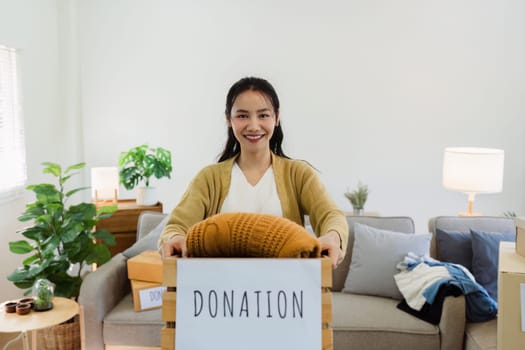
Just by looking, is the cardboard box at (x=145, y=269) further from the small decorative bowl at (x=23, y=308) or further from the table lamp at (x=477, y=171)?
the table lamp at (x=477, y=171)

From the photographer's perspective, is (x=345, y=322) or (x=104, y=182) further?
(x=104, y=182)

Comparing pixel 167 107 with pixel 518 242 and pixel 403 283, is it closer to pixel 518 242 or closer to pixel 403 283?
pixel 403 283

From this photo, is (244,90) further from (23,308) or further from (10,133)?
(10,133)

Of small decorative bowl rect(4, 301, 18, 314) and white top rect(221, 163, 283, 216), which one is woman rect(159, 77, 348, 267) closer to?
white top rect(221, 163, 283, 216)

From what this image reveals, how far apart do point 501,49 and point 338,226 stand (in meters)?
3.75

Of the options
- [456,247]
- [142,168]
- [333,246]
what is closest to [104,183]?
[142,168]

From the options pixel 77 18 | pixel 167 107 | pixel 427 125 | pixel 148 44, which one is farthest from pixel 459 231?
pixel 77 18

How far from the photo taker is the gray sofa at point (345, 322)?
253cm

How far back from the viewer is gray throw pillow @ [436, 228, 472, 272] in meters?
2.88

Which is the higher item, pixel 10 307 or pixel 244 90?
pixel 244 90

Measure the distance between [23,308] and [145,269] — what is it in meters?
0.61

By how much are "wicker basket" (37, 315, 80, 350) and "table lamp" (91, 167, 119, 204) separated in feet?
3.83

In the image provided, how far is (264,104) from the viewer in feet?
4.11

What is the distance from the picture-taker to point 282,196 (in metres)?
1.27
